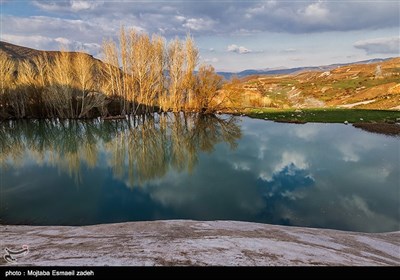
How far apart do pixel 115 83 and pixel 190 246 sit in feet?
140

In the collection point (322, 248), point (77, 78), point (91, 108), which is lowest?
point (322, 248)

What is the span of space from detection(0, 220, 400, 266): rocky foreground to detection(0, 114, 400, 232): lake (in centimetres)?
281

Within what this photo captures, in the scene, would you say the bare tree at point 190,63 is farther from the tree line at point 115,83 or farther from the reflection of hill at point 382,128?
the reflection of hill at point 382,128

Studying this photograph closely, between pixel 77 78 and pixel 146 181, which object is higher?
pixel 77 78

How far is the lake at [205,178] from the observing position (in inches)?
429

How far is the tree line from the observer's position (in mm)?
38031

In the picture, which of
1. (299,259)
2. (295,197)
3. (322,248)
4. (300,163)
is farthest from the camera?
(300,163)

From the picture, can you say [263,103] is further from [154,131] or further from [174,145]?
[174,145]

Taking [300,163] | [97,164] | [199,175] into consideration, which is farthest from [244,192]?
[97,164]

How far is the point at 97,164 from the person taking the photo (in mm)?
18422

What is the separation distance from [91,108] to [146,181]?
27.9 meters

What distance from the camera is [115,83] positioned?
147 feet

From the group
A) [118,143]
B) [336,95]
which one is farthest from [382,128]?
[336,95]

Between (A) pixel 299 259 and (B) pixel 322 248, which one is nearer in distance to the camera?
(A) pixel 299 259
